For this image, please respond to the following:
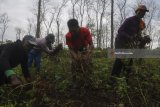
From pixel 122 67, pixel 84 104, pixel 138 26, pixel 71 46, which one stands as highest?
pixel 138 26

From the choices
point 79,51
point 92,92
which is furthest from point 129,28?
point 92,92

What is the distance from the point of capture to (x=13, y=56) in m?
4.52

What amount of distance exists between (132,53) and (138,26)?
1.93 ft

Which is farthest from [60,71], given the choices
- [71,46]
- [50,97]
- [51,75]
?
[50,97]

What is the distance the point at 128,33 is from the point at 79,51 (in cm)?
102

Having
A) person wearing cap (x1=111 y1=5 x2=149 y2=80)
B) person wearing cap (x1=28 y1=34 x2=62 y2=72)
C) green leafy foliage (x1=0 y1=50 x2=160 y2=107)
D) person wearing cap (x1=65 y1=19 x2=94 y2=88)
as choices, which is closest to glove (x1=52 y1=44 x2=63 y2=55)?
person wearing cap (x1=28 y1=34 x2=62 y2=72)

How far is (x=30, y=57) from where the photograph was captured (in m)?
8.94

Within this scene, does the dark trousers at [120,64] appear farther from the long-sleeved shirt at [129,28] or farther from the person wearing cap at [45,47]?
the person wearing cap at [45,47]

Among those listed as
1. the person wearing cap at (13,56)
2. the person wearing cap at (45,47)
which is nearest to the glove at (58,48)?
the person wearing cap at (45,47)

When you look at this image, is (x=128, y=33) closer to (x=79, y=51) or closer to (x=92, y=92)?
(x=79, y=51)

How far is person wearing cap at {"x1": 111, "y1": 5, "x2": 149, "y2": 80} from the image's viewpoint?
227 inches

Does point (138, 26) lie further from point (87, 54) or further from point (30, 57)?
point (30, 57)

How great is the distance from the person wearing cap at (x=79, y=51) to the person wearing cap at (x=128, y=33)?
1.94 ft

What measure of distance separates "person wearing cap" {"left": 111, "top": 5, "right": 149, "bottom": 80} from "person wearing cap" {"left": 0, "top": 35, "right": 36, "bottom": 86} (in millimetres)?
1924
